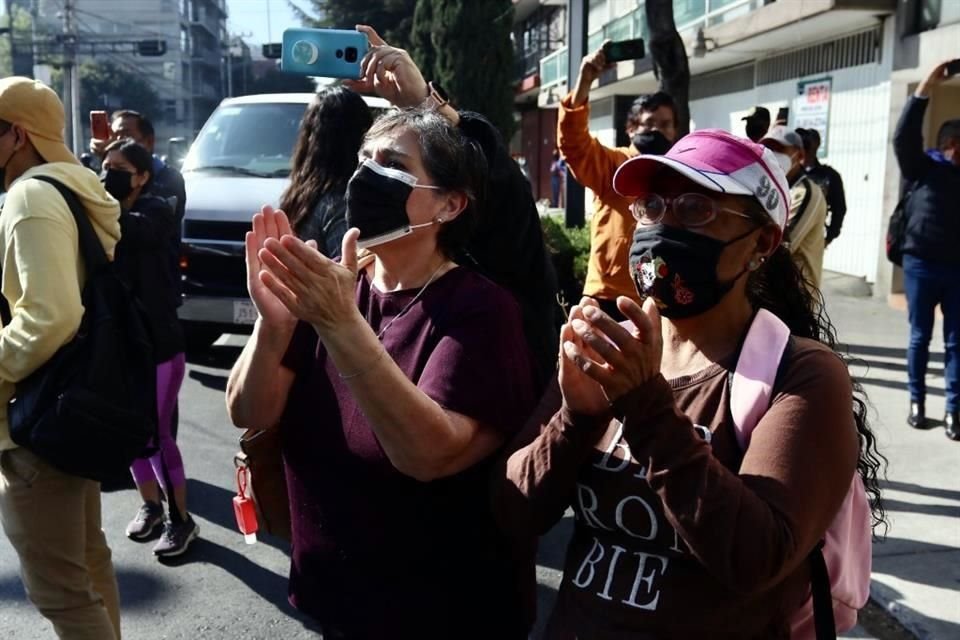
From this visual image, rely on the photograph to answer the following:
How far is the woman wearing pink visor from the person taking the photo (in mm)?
1510

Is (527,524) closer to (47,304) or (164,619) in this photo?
(47,304)

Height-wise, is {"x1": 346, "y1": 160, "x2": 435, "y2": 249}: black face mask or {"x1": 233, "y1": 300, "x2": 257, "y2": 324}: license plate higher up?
{"x1": 346, "y1": 160, "x2": 435, "y2": 249}: black face mask

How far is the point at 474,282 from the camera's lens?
2.14 meters

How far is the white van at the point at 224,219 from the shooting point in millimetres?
7523

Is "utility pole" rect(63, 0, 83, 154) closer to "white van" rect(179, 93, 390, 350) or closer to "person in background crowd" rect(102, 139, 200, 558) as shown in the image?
"white van" rect(179, 93, 390, 350)

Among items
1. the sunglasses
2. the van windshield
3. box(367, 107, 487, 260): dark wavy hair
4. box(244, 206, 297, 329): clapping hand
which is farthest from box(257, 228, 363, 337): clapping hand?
the van windshield

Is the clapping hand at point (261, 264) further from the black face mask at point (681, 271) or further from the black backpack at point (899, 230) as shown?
the black backpack at point (899, 230)

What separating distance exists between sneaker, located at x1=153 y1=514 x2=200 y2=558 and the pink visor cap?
330 centimetres

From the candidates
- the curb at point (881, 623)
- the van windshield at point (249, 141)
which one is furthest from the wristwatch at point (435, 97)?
the van windshield at point (249, 141)

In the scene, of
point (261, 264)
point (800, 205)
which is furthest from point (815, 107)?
point (261, 264)

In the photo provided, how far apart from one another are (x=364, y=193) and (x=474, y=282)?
325mm

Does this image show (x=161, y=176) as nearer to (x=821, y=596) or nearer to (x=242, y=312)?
(x=242, y=312)

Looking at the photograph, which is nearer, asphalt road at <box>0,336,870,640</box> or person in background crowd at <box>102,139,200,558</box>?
asphalt road at <box>0,336,870,640</box>

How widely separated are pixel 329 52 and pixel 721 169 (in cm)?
153
